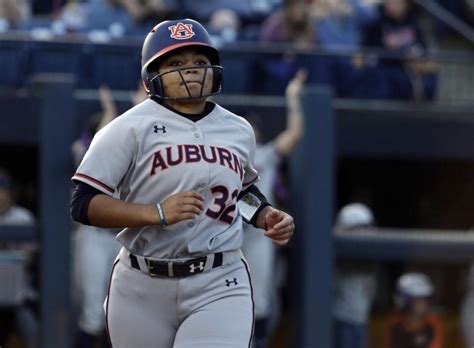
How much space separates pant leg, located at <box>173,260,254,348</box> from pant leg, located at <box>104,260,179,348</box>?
0.05 meters

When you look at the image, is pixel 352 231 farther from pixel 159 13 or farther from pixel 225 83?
Answer: pixel 159 13

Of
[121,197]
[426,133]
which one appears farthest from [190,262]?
[426,133]

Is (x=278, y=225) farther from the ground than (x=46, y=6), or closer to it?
closer to it

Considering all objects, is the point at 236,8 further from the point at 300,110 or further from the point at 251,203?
the point at 251,203

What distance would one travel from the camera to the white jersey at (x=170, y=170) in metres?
4.18

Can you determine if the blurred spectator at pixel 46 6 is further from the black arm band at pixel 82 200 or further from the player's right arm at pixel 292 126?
the black arm band at pixel 82 200

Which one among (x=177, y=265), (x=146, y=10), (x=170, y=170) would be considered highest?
(x=146, y=10)

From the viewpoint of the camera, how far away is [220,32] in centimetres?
1035

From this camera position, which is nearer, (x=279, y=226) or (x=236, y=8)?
(x=279, y=226)

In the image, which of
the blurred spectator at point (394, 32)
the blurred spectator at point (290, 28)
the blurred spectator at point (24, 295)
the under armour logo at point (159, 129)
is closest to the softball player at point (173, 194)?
the under armour logo at point (159, 129)

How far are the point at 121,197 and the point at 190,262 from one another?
37 centimetres

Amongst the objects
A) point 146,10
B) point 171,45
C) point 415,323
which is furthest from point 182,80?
point 146,10

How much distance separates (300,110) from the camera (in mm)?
9250

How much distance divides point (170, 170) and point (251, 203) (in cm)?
45
